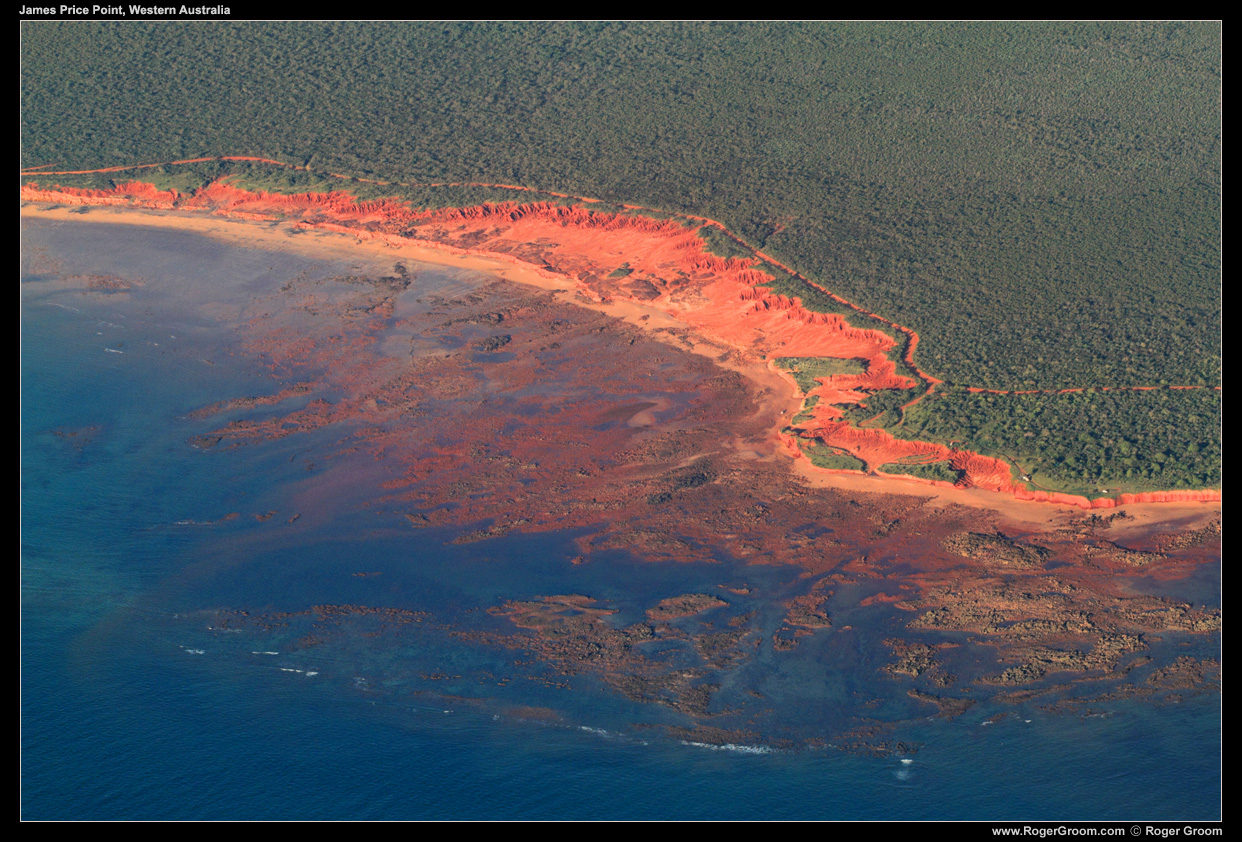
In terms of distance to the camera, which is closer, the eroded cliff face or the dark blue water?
the dark blue water

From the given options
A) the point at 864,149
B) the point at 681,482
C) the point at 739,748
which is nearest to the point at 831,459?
the point at 681,482

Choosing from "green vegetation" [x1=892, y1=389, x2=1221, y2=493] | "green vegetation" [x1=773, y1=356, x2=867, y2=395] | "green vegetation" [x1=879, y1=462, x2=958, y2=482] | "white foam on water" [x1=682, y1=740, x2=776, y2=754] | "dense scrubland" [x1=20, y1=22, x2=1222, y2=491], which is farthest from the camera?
"green vegetation" [x1=773, y1=356, x2=867, y2=395]

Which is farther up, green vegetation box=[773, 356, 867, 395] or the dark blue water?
green vegetation box=[773, 356, 867, 395]

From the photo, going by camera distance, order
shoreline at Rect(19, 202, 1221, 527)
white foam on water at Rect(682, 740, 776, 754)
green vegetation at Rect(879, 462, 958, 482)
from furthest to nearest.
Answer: green vegetation at Rect(879, 462, 958, 482) < shoreline at Rect(19, 202, 1221, 527) < white foam on water at Rect(682, 740, 776, 754)

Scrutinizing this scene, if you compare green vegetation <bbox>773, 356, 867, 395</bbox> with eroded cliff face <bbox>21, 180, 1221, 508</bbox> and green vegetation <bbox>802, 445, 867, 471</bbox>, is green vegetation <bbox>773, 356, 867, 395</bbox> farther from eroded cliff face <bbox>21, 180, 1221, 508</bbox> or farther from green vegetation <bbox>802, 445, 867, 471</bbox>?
green vegetation <bbox>802, 445, 867, 471</bbox>

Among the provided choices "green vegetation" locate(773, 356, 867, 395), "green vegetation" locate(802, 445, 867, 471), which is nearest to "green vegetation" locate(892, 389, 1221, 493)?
"green vegetation" locate(802, 445, 867, 471)

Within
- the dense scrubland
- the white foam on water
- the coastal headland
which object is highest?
the dense scrubland

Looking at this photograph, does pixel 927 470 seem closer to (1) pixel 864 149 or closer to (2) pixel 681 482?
(2) pixel 681 482
